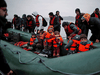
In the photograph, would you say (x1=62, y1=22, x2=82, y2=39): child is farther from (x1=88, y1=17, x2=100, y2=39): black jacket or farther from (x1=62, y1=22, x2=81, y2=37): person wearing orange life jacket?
(x1=88, y1=17, x2=100, y2=39): black jacket

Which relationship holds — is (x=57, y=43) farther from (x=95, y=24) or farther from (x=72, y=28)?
(x=95, y=24)

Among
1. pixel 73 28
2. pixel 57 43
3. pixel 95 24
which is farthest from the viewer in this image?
pixel 73 28

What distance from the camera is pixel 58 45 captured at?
2234 millimetres

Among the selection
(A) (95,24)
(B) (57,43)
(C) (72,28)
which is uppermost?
(A) (95,24)

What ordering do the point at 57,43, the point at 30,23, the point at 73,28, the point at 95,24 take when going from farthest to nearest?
1. the point at 30,23
2. the point at 73,28
3. the point at 57,43
4. the point at 95,24

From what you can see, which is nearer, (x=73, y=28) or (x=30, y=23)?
(x=73, y=28)

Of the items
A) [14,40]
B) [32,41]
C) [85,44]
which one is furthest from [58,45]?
[14,40]

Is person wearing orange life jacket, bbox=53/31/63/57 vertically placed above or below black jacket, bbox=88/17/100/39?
below

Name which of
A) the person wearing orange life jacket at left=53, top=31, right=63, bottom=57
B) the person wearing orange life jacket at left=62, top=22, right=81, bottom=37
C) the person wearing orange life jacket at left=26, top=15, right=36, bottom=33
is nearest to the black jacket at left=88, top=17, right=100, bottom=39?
the person wearing orange life jacket at left=62, top=22, right=81, bottom=37

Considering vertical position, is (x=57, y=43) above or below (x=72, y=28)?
below

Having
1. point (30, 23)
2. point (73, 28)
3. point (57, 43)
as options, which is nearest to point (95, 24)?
point (73, 28)

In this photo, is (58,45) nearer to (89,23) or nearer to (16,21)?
(89,23)

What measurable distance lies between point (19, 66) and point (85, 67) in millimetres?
779

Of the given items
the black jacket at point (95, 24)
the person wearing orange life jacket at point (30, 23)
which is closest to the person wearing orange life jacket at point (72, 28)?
the black jacket at point (95, 24)
